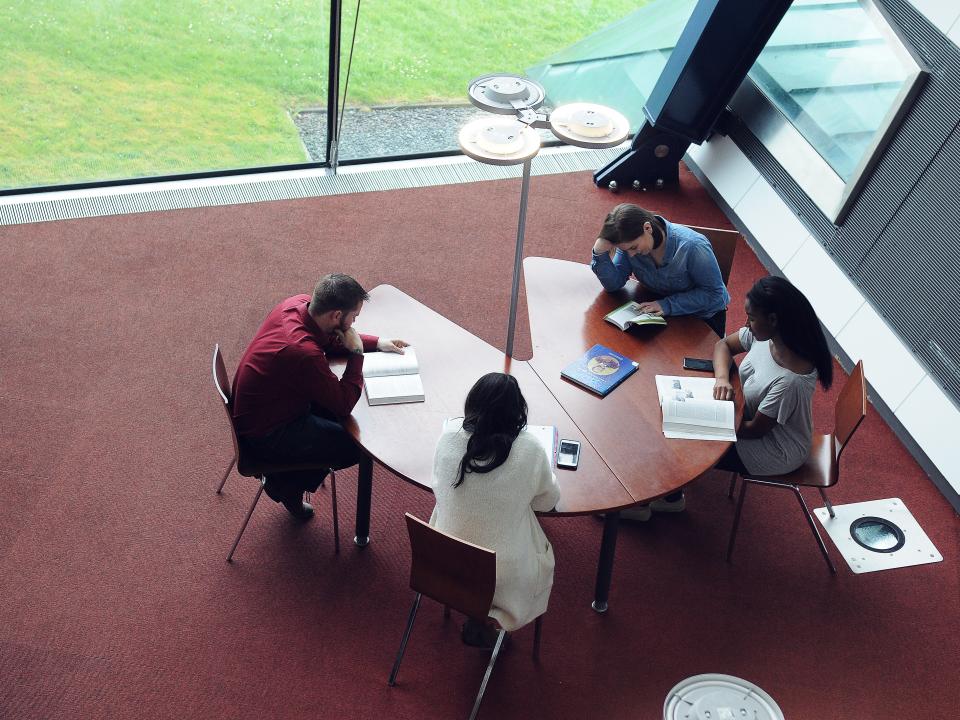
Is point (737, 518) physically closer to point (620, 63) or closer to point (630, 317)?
point (630, 317)

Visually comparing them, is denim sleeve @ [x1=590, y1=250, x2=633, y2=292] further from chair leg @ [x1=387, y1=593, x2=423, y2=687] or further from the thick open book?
chair leg @ [x1=387, y1=593, x2=423, y2=687]

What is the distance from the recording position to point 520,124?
3623 mm

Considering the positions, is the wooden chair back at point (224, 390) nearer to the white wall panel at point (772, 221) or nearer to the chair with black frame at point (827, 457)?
the chair with black frame at point (827, 457)

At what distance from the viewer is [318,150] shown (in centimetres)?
671

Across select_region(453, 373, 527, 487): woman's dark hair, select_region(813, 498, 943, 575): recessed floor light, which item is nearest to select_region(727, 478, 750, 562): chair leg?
select_region(813, 498, 943, 575): recessed floor light

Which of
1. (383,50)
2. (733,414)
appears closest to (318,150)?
(383,50)

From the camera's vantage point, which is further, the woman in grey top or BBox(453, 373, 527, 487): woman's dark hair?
the woman in grey top

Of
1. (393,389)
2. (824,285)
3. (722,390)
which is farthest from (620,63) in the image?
(393,389)

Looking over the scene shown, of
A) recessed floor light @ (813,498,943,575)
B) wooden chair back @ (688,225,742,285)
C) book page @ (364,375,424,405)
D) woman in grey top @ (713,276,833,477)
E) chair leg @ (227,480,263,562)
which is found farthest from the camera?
wooden chair back @ (688,225,742,285)

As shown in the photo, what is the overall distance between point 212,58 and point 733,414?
13.6 feet

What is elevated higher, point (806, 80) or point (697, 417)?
point (806, 80)

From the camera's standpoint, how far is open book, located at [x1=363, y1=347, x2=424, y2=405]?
3859mm

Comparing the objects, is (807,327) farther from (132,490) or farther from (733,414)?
(132,490)

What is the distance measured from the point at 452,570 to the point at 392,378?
982mm
